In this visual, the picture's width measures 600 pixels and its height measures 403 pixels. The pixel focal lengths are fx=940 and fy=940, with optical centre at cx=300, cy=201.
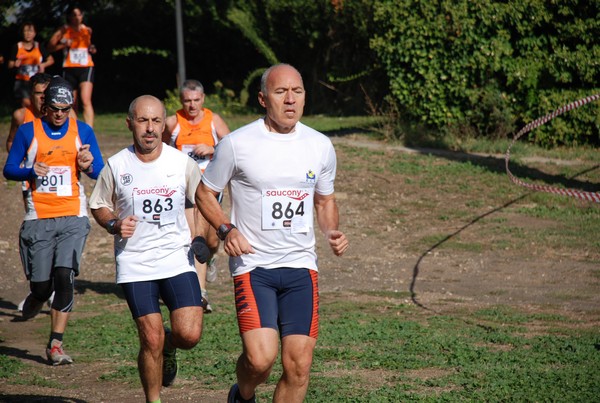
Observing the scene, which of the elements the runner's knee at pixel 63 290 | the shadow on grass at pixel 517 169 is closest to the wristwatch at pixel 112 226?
the runner's knee at pixel 63 290

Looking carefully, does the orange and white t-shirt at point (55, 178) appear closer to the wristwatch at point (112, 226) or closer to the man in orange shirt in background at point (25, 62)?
the wristwatch at point (112, 226)

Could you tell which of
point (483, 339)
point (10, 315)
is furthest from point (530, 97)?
point (10, 315)

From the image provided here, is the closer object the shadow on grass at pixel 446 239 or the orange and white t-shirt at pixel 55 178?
the orange and white t-shirt at pixel 55 178

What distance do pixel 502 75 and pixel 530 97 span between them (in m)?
0.66

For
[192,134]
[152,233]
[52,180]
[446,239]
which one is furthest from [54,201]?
[446,239]

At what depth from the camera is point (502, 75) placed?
1669 centimetres

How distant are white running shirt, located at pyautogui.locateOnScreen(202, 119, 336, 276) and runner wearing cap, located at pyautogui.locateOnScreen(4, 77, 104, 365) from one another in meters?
2.56

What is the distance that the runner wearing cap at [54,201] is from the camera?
7891 mm

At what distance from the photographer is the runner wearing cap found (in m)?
7.89

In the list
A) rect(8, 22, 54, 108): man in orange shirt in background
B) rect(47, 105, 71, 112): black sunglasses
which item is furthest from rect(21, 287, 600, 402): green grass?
rect(8, 22, 54, 108): man in orange shirt in background

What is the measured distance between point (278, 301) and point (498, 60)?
1172cm

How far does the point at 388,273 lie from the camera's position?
11.7 metres

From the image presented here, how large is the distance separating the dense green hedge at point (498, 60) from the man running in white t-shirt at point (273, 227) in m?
11.4

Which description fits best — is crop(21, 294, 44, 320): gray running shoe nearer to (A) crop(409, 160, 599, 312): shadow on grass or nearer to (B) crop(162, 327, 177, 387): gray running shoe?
(B) crop(162, 327, 177, 387): gray running shoe
